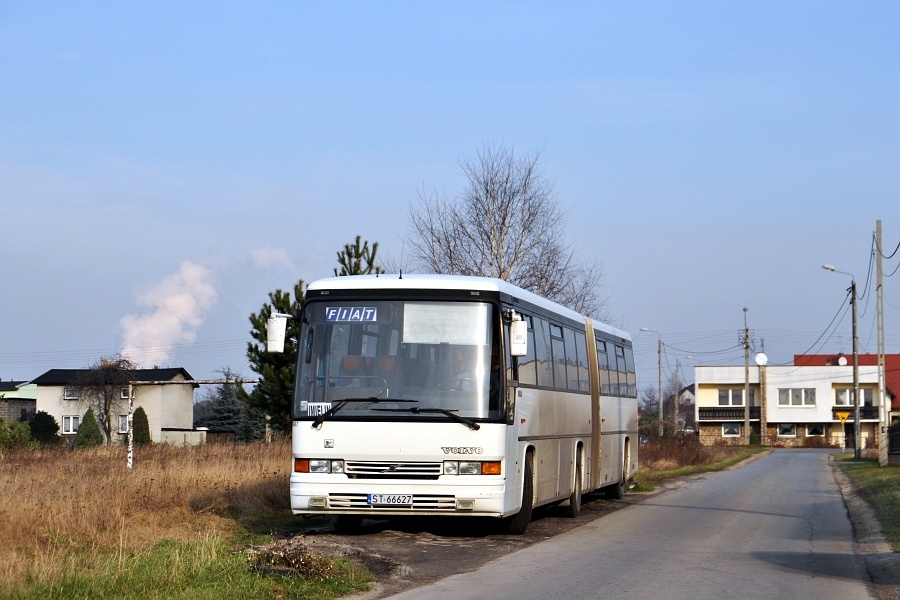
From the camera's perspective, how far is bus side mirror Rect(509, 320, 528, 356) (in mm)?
13562

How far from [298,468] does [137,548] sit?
2251mm

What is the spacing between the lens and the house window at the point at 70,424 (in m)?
80.6

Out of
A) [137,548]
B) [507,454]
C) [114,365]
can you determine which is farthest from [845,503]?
[114,365]

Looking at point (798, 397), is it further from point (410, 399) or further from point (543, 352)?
point (410, 399)

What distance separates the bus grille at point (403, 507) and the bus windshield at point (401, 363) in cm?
90

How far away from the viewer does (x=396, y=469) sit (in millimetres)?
13305

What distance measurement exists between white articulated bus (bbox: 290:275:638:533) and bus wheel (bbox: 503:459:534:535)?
15cm

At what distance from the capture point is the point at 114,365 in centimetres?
7338

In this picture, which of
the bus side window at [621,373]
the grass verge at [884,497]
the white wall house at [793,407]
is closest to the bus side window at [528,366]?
the grass verge at [884,497]

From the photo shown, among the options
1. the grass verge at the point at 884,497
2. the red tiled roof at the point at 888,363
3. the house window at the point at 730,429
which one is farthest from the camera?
the red tiled roof at the point at 888,363

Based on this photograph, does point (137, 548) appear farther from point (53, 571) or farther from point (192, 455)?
point (192, 455)

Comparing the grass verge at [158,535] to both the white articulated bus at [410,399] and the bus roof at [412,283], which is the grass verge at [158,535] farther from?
the bus roof at [412,283]

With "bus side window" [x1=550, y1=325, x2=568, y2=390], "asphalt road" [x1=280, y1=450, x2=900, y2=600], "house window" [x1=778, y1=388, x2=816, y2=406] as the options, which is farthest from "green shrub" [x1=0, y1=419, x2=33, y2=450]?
"house window" [x1=778, y1=388, x2=816, y2=406]

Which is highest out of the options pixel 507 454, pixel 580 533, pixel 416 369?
pixel 416 369
